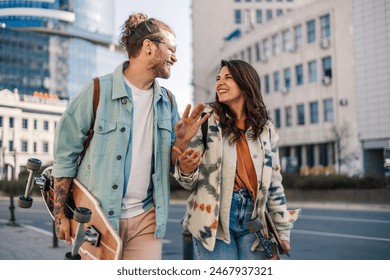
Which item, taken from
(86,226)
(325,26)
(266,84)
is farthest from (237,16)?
(86,226)

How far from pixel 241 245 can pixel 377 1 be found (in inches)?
121

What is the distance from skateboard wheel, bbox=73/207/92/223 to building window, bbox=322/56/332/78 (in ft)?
70.5

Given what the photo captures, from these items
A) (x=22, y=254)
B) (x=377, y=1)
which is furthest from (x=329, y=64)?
(x=22, y=254)

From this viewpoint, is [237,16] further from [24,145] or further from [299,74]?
[24,145]

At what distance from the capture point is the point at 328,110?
23.6 metres

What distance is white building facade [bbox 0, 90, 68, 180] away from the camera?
157 inches

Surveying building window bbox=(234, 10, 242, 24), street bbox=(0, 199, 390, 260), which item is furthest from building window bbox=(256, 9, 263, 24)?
street bbox=(0, 199, 390, 260)

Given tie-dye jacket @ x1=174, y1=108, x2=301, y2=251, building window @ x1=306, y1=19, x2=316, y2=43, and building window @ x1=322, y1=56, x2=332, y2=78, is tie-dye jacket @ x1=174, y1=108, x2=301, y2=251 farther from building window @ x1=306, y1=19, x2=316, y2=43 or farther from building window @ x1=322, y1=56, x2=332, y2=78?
building window @ x1=306, y1=19, x2=316, y2=43

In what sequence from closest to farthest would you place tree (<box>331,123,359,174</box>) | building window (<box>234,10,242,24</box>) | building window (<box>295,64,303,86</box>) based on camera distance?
tree (<box>331,123,359,174</box>)
building window (<box>295,64,303,86</box>)
building window (<box>234,10,242,24</box>)

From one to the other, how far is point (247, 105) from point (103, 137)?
0.77 m

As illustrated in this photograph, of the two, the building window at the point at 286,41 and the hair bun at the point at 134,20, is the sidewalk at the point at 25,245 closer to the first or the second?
the hair bun at the point at 134,20

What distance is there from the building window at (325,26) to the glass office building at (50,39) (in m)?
18.9

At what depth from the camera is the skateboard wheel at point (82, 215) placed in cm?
223

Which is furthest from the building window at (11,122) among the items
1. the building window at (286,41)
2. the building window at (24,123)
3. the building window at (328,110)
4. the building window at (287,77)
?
the building window at (287,77)
